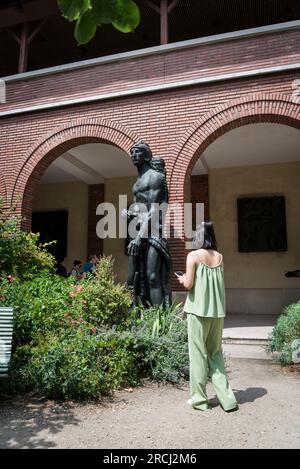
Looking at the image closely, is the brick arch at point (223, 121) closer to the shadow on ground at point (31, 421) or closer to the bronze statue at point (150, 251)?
the bronze statue at point (150, 251)

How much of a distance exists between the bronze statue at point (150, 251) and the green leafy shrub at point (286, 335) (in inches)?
65.1

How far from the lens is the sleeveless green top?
3807 mm

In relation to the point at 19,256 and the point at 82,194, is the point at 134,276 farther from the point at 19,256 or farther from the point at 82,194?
the point at 82,194

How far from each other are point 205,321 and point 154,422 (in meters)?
1.01

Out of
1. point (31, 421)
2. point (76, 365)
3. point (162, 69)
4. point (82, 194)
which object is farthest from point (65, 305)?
point (82, 194)

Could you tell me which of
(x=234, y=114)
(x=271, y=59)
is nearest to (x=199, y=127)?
(x=234, y=114)

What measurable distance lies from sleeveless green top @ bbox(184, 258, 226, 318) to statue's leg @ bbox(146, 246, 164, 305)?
86.7 inches

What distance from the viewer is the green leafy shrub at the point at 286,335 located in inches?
217

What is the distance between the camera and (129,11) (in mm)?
1889

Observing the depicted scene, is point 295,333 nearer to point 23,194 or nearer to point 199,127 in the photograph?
point 199,127

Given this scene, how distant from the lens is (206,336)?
388 centimetres

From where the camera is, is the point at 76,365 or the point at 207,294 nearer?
the point at 207,294

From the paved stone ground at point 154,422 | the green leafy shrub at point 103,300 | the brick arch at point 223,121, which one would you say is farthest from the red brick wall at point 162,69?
the paved stone ground at point 154,422

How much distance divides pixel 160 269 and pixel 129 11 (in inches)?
182
